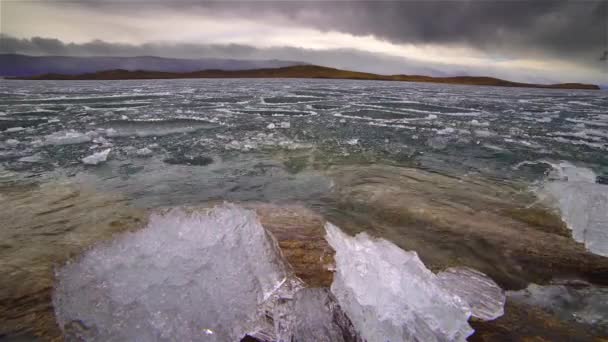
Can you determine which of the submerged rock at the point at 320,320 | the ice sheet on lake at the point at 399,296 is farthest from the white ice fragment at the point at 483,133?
the submerged rock at the point at 320,320

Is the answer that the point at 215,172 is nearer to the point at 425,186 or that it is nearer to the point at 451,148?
the point at 425,186

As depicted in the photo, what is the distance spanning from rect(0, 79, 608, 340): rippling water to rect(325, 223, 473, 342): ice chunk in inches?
27.2

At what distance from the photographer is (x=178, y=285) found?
2154 millimetres

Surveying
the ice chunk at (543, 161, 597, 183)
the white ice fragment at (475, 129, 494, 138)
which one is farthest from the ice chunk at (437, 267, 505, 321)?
the white ice fragment at (475, 129, 494, 138)

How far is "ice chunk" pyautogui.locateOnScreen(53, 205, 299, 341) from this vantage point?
1905 millimetres

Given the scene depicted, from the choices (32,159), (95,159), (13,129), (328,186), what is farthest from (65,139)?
(328,186)

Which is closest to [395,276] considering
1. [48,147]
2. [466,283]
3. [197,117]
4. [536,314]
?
[466,283]

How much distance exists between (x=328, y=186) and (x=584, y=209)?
3157 mm

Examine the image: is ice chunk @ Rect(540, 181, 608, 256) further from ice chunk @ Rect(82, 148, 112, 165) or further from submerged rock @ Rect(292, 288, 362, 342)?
ice chunk @ Rect(82, 148, 112, 165)

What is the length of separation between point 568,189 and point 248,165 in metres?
5.04

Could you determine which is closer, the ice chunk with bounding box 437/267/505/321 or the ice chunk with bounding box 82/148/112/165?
the ice chunk with bounding box 437/267/505/321

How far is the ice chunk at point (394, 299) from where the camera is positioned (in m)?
1.92

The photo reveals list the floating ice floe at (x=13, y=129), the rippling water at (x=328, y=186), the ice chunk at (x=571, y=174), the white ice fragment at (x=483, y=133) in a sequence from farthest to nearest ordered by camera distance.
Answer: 1. the white ice fragment at (x=483, y=133)
2. the floating ice floe at (x=13, y=129)
3. the ice chunk at (x=571, y=174)
4. the rippling water at (x=328, y=186)

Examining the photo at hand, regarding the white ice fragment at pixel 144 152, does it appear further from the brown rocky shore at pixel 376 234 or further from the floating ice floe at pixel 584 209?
the floating ice floe at pixel 584 209
